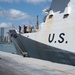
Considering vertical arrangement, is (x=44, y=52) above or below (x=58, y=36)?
below

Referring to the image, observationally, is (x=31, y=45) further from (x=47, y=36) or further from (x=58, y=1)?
(x=58, y=1)

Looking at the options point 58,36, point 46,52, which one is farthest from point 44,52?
point 58,36

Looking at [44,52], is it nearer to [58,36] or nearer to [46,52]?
[46,52]

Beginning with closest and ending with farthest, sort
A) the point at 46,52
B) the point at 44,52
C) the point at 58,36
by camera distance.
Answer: the point at 58,36
the point at 46,52
the point at 44,52

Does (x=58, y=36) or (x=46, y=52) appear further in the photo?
(x=46, y=52)

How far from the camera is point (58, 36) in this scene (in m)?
15.2

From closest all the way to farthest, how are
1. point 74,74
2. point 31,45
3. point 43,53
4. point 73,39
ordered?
1. point 74,74
2. point 73,39
3. point 43,53
4. point 31,45

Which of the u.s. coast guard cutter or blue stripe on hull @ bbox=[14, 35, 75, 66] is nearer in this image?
the u.s. coast guard cutter

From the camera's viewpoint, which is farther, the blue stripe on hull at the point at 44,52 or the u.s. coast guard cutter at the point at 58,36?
the blue stripe on hull at the point at 44,52

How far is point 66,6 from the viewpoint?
15.4 metres

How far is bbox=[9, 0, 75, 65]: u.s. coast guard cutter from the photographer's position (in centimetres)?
1419

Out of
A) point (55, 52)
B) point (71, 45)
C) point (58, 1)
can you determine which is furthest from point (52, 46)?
point (58, 1)

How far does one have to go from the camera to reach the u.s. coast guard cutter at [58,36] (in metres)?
14.2

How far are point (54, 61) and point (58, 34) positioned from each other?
217cm
